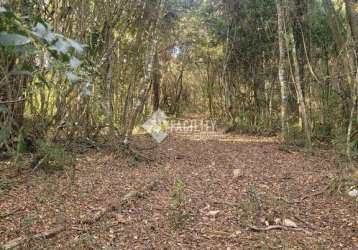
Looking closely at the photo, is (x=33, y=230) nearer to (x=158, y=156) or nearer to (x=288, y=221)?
(x=288, y=221)

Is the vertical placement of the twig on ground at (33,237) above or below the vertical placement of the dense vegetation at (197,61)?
below

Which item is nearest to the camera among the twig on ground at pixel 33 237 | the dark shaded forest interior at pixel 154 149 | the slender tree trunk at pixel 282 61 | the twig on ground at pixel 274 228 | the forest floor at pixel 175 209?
the twig on ground at pixel 33 237

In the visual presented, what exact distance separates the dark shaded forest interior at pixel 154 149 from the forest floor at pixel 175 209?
2 cm

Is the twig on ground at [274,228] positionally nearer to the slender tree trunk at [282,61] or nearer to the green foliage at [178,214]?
the green foliage at [178,214]

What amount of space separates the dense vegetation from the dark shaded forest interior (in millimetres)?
33

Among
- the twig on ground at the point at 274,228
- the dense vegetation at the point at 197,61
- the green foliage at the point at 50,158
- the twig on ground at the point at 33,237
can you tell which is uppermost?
the dense vegetation at the point at 197,61

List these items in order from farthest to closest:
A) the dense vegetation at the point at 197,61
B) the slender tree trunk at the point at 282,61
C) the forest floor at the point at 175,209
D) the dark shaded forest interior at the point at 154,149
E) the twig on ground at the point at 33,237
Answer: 1. the slender tree trunk at the point at 282,61
2. the dense vegetation at the point at 197,61
3. the forest floor at the point at 175,209
4. the dark shaded forest interior at the point at 154,149
5. the twig on ground at the point at 33,237

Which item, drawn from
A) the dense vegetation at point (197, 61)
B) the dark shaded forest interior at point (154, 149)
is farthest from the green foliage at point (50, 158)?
the dense vegetation at point (197, 61)

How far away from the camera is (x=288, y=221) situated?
3.71 m

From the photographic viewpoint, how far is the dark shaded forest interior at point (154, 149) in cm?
317

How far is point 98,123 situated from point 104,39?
2.13 m

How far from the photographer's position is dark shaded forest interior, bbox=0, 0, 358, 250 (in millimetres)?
3170

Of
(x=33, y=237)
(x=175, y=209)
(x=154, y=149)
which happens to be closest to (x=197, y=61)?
(x=154, y=149)

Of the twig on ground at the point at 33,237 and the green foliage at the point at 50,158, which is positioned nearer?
the twig on ground at the point at 33,237
